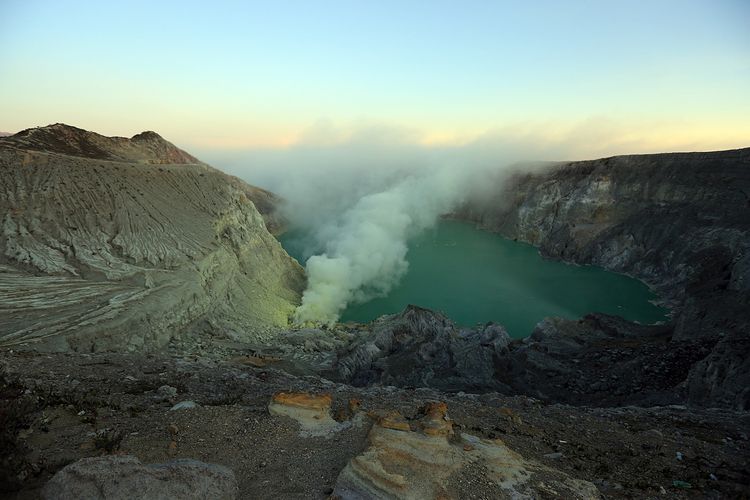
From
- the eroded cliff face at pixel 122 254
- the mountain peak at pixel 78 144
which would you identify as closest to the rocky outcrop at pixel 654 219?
the eroded cliff face at pixel 122 254

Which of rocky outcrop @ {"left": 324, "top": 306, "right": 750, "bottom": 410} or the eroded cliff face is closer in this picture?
rocky outcrop @ {"left": 324, "top": 306, "right": 750, "bottom": 410}

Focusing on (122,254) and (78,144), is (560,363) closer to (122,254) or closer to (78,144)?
(122,254)

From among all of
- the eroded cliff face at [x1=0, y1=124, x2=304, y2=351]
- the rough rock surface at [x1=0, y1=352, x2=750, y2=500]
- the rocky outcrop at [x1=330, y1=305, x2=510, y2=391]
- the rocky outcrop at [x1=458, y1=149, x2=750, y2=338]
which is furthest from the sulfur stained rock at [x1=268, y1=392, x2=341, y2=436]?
the rocky outcrop at [x1=458, y1=149, x2=750, y2=338]

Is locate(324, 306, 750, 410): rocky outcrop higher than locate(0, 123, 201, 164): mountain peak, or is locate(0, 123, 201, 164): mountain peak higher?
locate(0, 123, 201, 164): mountain peak

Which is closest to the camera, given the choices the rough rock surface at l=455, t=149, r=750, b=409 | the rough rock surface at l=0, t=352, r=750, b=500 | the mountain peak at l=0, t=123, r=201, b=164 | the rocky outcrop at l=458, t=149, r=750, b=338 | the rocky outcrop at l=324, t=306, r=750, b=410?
the rough rock surface at l=0, t=352, r=750, b=500

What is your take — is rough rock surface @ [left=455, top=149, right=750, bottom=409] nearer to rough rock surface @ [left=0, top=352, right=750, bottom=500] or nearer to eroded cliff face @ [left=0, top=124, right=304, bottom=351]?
rough rock surface @ [left=0, top=352, right=750, bottom=500]

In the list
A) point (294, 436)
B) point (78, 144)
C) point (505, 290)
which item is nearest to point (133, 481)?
point (294, 436)

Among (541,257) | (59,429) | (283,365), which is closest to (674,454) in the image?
(59,429)
